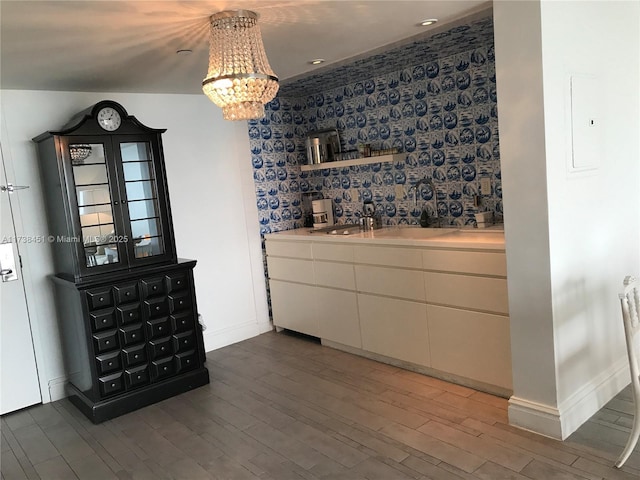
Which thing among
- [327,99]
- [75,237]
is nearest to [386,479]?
[75,237]

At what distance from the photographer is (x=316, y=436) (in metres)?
2.87

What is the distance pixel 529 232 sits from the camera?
2.55 meters

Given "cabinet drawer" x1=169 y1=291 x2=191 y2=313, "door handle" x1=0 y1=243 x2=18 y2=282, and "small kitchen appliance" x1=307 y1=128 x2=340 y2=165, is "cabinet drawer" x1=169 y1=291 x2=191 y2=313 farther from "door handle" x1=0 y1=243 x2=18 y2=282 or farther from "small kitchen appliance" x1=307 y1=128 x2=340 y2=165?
"small kitchen appliance" x1=307 y1=128 x2=340 y2=165

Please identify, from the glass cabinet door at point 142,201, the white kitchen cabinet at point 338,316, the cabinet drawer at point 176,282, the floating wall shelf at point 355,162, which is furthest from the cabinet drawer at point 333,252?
the glass cabinet door at point 142,201

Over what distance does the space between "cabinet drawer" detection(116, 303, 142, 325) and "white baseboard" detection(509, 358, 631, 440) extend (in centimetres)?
236

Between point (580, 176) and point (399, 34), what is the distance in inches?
50.8

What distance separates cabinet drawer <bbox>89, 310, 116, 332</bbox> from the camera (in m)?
3.33

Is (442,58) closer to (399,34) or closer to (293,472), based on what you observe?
(399,34)

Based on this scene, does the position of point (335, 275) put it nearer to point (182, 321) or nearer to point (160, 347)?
point (182, 321)

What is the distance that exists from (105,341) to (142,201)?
38.3 inches

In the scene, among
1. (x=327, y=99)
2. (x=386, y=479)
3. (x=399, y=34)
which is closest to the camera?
(x=386, y=479)

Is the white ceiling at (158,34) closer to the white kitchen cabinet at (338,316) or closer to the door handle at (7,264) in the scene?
the door handle at (7,264)

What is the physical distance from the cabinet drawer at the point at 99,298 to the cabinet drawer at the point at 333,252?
158cm

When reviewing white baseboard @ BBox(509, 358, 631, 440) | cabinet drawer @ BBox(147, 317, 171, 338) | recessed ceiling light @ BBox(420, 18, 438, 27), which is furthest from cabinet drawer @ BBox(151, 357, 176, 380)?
recessed ceiling light @ BBox(420, 18, 438, 27)
